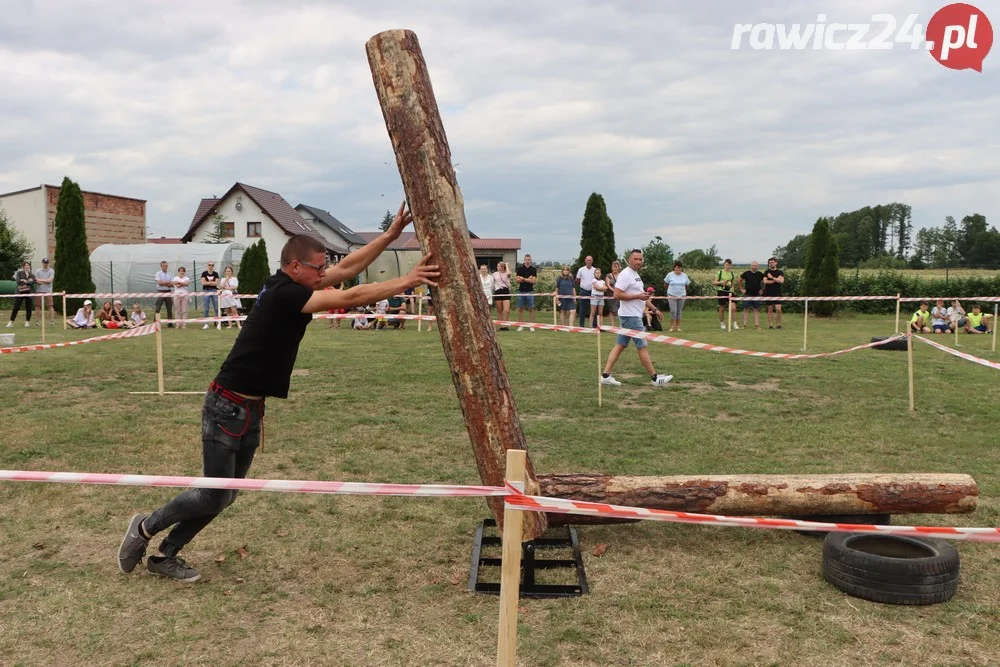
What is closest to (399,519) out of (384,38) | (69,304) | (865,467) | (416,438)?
(416,438)

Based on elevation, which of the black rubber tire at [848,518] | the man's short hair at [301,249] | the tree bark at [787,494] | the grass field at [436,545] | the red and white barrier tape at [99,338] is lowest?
the grass field at [436,545]

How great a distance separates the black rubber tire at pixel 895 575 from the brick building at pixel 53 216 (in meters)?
40.0

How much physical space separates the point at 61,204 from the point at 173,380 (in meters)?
19.3

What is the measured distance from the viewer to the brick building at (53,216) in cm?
4009

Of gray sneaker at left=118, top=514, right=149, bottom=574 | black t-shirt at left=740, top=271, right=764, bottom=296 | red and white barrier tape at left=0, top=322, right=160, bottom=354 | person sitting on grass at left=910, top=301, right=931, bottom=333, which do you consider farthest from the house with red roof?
gray sneaker at left=118, top=514, right=149, bottom=574

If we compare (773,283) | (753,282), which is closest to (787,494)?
(773,283)

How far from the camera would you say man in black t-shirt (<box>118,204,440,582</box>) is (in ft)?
12.6

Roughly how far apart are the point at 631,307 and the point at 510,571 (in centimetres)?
765

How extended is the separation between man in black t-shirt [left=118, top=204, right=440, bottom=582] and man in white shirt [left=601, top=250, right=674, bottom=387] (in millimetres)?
6075

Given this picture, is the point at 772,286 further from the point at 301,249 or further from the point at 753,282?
the point at 301,249

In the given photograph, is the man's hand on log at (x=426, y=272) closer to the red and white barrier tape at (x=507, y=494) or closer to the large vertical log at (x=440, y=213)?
the large vertical log at (x=440, y=213)

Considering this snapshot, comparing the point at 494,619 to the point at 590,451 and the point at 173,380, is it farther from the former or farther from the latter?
the point at 173,380

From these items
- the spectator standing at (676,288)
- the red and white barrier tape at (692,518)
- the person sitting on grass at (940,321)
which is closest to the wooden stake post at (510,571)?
the red and white barrier tape at (692,518)

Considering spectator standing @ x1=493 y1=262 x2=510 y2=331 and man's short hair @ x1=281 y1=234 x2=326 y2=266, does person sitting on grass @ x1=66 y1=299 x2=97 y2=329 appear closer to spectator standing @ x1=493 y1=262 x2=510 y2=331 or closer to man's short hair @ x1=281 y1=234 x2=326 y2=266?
spectator standing @ x1=493 y1=262 x2=510 y2=331
